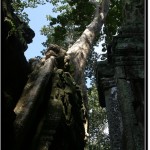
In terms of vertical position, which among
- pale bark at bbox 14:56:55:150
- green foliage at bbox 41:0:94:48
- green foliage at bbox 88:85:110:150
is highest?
green foliage at bbox 41:0:94:48

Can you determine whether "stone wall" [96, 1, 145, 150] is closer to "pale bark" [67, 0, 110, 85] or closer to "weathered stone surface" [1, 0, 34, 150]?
"pale bark" [67, 0, 110, 85]

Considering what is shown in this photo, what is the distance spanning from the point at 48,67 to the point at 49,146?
5.06 ft

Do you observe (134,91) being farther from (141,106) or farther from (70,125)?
(70,125)

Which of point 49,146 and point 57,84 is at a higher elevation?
point 57,84

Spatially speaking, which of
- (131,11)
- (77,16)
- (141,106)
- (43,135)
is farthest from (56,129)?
(77,16)

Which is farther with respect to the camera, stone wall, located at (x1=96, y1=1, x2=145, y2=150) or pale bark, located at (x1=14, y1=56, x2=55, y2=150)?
stone wall, located at (x1=96, y1=1, x2=145, y2=150)

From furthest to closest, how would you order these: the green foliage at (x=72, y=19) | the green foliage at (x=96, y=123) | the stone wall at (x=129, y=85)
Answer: the green foliage at (x=96, y=123)
the green foliage at (x=72, y=19)
the stone wall at (x=129, y=85)

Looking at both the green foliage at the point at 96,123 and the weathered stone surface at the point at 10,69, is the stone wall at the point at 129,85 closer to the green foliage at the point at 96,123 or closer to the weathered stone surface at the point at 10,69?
the weathered stone surface at the point at 10,69

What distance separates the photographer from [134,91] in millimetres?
6383

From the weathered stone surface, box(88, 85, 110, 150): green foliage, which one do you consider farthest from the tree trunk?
box(88, 85, 110, 150): green foliage

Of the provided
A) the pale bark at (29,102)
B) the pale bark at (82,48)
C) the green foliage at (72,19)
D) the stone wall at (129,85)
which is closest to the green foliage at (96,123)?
the green foliage at (72,19)

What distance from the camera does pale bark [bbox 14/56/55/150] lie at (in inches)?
192

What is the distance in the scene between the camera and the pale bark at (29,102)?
4887 millimetres

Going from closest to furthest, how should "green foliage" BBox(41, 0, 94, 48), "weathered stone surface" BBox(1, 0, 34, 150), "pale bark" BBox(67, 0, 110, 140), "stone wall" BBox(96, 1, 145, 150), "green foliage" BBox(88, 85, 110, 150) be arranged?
"weathered stone surface" BBox(1, 0, 34, 150) → "stone wall" BBox(96, 1, 145, 150) → "pale bark" BBox(67, 0, 110, 140) → "green foliage" BBox(41, 0, 94, 48) → "green foliage" BBox(88, 85, 110, 150)
